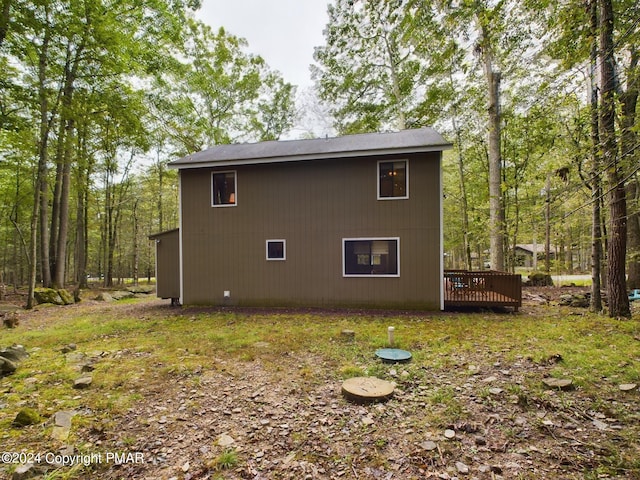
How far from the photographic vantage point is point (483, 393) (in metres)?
3.26

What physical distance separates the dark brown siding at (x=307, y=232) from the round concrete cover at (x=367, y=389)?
4.62m

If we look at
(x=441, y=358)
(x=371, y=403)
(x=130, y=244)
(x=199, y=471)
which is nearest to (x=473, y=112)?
(x=441, y=358)

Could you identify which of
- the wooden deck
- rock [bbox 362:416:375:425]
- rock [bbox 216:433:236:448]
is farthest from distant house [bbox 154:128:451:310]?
rock [bbox 216:433:236:448]

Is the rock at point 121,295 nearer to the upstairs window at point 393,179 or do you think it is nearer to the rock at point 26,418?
the rock at point 26,418

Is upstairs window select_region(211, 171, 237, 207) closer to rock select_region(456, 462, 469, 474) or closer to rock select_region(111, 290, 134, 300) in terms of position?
rock select_region(111, 290, 134, 300)

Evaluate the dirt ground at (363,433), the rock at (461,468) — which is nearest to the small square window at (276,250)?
the dirt ground at (363,433)

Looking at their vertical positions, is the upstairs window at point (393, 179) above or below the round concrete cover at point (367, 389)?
above

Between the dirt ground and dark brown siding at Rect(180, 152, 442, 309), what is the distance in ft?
14.4

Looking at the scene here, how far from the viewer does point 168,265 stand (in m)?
9.38

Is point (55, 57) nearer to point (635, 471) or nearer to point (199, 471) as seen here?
point (199, 471)

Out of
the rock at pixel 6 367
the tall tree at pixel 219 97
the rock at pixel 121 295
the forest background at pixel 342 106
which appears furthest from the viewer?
the tall tree at pixel 219 97

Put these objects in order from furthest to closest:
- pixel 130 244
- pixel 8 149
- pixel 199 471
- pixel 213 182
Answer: pixel 130 244 < pixel 8 149 < pixel 213 182 < pixel 199 471

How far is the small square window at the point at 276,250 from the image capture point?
8.67m

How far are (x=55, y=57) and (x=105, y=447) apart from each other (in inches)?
488
